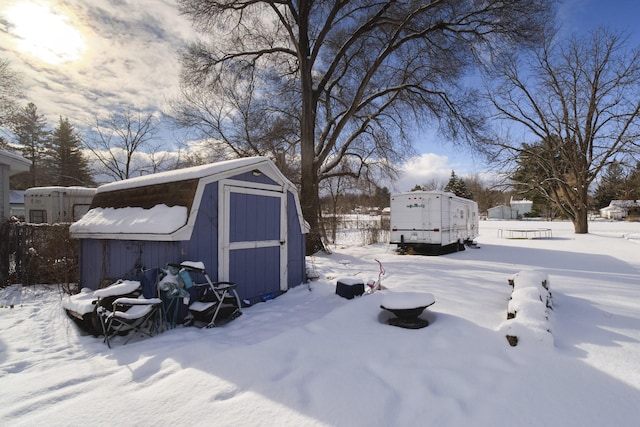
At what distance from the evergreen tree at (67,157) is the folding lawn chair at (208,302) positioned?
126 feet

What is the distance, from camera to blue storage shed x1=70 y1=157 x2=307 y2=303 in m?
4.96

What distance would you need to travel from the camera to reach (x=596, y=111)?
71.8 ft

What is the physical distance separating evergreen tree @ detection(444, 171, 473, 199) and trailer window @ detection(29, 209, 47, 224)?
157 feet

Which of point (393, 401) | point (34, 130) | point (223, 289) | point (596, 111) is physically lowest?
point (393, 401)

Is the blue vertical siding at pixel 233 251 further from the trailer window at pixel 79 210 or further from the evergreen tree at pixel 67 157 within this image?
the evergreen tree at pixel 67 157

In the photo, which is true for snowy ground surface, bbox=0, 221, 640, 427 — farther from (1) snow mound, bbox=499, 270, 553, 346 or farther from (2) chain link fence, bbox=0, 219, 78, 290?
(2) chain link fence, bbox=0, 219, 78, 290

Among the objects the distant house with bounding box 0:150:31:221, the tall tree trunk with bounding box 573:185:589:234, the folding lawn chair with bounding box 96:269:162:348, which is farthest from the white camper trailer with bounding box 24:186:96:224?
the tall tree trunk with bounding box 573:185:589:234

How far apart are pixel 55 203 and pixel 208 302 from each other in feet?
37.9

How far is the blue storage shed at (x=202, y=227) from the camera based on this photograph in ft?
16.3

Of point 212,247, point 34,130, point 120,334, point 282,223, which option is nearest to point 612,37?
point 282,223

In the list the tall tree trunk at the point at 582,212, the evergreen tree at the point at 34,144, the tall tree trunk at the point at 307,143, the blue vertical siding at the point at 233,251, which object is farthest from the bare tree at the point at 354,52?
the evergreen tree at the point at 34,144

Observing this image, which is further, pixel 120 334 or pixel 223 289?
pixel 223 289

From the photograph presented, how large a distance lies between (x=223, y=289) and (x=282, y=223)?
226 cm

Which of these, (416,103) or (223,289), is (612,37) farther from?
(223,289)
